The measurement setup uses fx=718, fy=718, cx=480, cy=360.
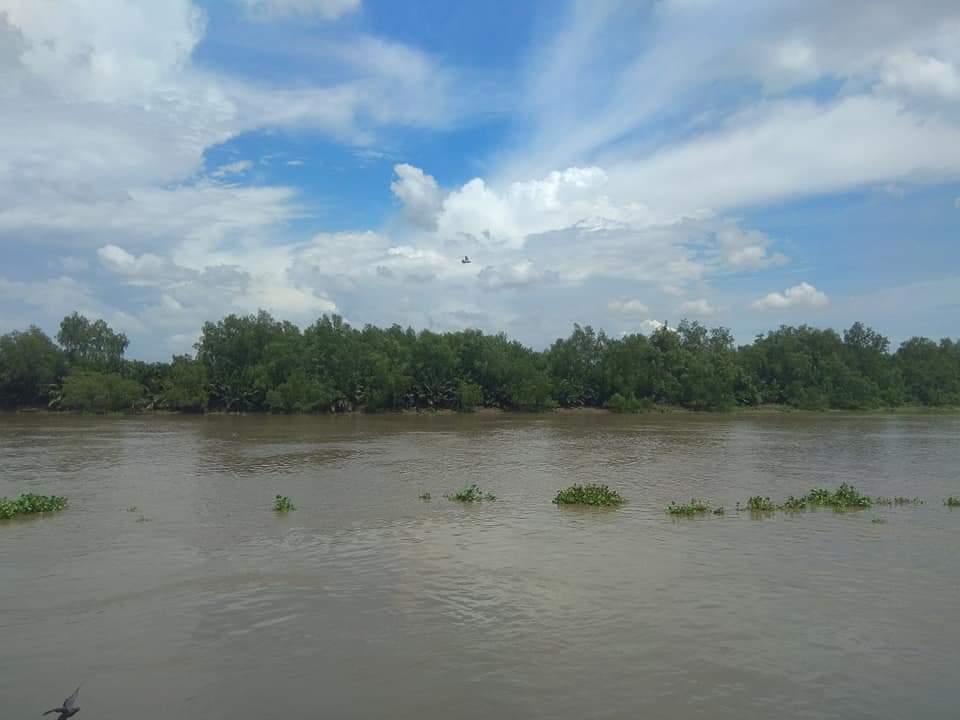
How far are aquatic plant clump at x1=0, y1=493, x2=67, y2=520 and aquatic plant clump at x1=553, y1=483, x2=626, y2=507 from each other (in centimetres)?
1474

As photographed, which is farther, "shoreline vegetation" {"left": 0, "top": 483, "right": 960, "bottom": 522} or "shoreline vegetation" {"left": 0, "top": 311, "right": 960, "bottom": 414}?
"shoreline vegetation" {"left": 0, "top": 311, "right": 960, "bottom": 414}

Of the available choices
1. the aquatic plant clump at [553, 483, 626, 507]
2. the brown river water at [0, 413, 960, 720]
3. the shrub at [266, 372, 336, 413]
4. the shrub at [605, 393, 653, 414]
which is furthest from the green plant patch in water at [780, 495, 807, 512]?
the shrub at [605, 393, 653, 414]

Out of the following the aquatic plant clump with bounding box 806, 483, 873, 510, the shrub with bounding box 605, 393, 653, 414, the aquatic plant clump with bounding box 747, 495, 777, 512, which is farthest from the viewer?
the shrub with bounding box 605, 393, 653, 414

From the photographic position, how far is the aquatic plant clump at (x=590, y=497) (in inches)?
853

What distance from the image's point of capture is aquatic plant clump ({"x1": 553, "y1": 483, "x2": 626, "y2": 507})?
71.1ft

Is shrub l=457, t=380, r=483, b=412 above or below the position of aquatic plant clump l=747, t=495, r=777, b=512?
above

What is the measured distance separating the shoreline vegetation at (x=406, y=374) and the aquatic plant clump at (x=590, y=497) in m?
62.1

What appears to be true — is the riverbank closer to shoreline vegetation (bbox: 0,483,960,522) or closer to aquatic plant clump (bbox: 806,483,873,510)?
shoreline vegetation (bbox: 0,483,960,522)

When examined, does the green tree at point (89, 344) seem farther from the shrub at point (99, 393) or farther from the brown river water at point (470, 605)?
the brown river water at point (470, 605)

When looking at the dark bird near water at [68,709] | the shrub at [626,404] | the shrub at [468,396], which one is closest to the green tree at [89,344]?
the shrub at [468,396]

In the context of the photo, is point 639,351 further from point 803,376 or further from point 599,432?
point 599,432

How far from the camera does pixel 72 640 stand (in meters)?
10.5

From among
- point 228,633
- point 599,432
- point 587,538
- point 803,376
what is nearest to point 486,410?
point 599,432

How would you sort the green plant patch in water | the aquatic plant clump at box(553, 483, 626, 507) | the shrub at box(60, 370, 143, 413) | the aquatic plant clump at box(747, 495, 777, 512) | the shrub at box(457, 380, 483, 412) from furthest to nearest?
the shrub at box(457, 380, 483, 412)
the shrub at box(60, 370, 143, 413)
the aquatic plant clump at box(553, 483, 626, 507)
the green plant patch in water
the aquatic plant clump at box(747, 495, 777, 512)
